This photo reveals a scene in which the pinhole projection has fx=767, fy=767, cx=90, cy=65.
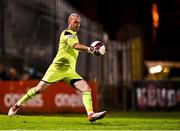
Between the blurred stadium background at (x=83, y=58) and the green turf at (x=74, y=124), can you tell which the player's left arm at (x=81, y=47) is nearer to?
the green turf at (x=74, y=124)

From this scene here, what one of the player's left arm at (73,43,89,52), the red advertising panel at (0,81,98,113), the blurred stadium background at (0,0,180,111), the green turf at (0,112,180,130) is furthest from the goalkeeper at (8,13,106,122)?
the blurred stadium background at (0,0,180,111)

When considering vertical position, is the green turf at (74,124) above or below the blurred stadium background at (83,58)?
below

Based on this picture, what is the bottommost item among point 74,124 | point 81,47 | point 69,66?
point 74,124

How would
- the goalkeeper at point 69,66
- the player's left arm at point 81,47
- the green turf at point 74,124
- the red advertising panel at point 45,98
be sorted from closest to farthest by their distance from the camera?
the green turf at point 74,124, the player's left arm at point 81,47, the goalkeeper at point 69,66, the red advertising panel at point 45,98

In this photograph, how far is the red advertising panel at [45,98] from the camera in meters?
25.8

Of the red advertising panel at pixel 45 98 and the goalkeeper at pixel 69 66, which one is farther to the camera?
the red advertising panel at pixel 45 98

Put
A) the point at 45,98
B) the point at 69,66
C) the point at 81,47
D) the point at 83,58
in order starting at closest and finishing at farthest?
1. the point at 81,47
2. the point at 69,66
3. the point at 45,98
4. the point at 83,58

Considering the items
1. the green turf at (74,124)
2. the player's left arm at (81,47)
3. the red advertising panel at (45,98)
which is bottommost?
the green turf at (74,124)

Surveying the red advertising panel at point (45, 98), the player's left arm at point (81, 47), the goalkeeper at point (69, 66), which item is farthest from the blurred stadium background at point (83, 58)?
the player's left arm at point (81, 47)

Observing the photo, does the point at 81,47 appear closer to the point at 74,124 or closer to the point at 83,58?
the point at 74,124

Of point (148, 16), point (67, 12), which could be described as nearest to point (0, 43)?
point (67, 12)

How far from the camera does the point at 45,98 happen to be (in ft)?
86.1

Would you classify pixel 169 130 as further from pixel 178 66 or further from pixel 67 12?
pixel 178 66

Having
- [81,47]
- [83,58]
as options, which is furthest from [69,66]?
[83,58]
